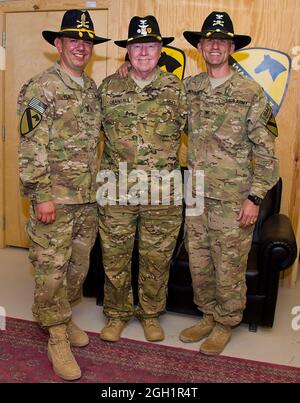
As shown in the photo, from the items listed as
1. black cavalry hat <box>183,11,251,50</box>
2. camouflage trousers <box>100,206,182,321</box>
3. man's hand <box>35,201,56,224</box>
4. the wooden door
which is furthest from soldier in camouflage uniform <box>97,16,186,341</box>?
the wooden door

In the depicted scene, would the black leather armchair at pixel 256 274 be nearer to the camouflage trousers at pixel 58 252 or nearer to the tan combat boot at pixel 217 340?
the tan combat boot at pixel 217 340

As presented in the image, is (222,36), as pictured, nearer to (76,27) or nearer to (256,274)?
(76,27)

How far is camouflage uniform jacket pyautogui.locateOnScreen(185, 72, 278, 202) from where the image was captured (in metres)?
2.20

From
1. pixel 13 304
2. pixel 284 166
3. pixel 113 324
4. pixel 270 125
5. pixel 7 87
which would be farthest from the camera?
pixel 7 87

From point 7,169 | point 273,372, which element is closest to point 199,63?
point 7,169

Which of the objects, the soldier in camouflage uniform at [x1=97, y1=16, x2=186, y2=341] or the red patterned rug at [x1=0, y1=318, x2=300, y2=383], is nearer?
the red patterned rug at [x1=0, y1=318, x2=300, y2=383]

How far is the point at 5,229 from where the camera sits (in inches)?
165

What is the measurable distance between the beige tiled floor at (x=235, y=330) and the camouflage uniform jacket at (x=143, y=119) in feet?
3.37

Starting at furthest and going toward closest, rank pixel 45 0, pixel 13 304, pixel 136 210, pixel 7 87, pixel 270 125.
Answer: pixel 7 87 < pixel 45 0 < pixel 13 304 < pixel 136 210 < pixel 270 125

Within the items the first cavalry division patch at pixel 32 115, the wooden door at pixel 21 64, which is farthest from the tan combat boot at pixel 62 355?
the wooden door at pixel 21 64

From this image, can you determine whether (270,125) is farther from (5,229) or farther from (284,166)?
(5,229)

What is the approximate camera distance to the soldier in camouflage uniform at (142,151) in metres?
2.26

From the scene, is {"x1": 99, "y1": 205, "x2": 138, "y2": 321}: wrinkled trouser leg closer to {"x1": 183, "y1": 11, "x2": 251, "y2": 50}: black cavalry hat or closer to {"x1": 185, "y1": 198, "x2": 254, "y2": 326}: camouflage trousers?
{"x1": 185, "y1": 198, "x2": 254, "y2": 326}: camouflage trousers

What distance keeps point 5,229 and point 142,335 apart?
7.13 ft
